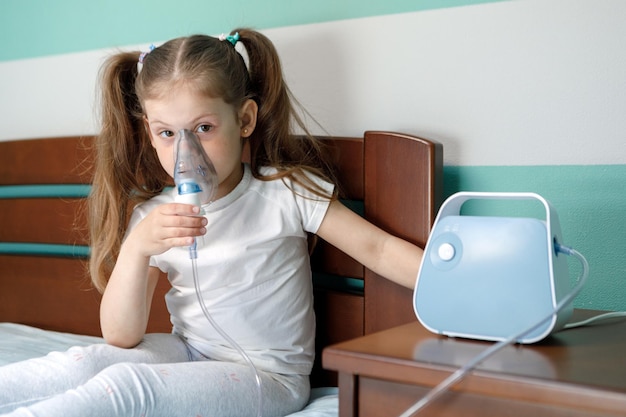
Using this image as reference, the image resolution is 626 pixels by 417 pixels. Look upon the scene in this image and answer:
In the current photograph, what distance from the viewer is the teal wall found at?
1.38m

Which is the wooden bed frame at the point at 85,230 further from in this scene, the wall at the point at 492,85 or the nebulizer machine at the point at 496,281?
the nebulizer machine at the point at 496,281

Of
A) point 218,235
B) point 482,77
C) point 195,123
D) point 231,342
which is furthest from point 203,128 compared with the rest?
point 482,77

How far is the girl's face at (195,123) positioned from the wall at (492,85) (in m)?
0.27

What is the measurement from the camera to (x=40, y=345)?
152 centimetres

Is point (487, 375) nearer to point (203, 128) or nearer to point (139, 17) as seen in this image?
point (203, 128)

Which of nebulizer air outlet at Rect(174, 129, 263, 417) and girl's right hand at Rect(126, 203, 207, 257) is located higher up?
nebulizer air outlet at Rect(174, 129, 263, 417)

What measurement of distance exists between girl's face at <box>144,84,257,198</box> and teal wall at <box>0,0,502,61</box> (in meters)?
0.32

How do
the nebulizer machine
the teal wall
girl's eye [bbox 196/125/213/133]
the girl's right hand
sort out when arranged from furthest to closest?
the teal wall < girl's eye [bbox 196/125/213/133] < the girl's right hand < the nebulizer machine

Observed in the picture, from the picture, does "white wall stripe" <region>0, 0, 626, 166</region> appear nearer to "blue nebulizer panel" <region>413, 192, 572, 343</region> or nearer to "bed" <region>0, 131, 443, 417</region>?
"bed" <region>0, 131, 443, 417</region>

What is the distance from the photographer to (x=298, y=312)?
126 centimetres

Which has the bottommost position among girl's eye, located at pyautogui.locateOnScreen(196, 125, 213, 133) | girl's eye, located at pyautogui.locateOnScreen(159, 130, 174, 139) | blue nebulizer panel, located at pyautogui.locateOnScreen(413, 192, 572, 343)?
blue nebulizer panel, located at pyautogui.locateOnScreen(413, 192, 572, 343)

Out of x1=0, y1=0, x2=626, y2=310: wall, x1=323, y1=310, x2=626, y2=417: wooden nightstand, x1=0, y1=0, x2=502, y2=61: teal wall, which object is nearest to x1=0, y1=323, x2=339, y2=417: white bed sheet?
x1=323, y1=310, x2=626, y2=417: wooden nightstand

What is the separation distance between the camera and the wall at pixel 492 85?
1145 millimetres

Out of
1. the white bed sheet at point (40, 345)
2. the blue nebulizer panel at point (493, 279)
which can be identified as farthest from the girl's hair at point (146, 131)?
the blue nebulizer panel at point (493, 279)
